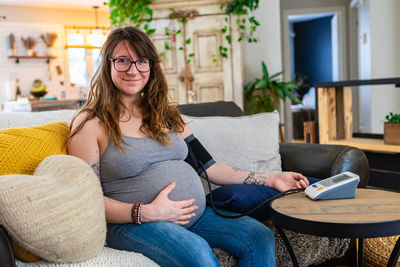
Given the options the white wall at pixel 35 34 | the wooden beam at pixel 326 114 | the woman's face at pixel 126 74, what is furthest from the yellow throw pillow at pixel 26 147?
the white wall at pixel 35 34

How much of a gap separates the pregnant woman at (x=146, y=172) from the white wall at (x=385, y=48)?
Answer: 4.22 meters

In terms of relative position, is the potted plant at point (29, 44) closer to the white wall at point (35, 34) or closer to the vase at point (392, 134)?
the white wall at point (35, 34)

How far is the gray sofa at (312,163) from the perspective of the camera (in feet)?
5.74

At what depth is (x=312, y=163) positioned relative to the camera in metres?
2.04

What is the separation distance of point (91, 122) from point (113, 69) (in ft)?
0.72

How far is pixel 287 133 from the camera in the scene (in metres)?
6.23

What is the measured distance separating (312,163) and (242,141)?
0.35m

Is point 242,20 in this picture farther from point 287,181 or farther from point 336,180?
point 336,180

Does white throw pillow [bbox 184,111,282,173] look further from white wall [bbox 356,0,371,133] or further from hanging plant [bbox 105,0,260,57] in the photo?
white wall [bbox 356,0,371,133]

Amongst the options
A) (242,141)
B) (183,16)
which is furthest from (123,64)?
(183,16)

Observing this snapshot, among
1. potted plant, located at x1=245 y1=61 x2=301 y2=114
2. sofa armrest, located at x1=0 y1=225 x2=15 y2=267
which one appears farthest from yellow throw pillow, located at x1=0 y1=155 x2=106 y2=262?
potted plant, located at x1=245 y1=61 x2=301 y2=114

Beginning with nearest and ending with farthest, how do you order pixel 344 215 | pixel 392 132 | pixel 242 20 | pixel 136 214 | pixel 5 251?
pixel 5 251
pixel 344 215
pixel 136 214
pixel 392 132
pixel 242 20

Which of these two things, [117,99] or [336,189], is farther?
[117,99]

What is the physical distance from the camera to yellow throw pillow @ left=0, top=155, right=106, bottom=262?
3.49 feet
